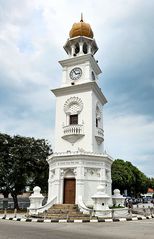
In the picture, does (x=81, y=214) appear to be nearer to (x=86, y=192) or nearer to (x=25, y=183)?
(x=86, y=192)

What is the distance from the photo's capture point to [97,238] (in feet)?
31.8

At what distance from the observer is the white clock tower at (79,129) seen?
23625 mm

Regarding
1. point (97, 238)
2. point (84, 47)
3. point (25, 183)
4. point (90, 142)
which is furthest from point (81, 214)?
point (84, 47)

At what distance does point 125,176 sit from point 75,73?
2743 cm

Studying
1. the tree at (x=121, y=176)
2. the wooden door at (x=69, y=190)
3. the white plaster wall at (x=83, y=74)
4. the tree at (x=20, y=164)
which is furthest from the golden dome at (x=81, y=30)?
the tree at (x=121, y=176)

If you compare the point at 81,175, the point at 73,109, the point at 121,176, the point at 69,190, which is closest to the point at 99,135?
the point at 73,109

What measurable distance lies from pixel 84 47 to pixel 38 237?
25.8m

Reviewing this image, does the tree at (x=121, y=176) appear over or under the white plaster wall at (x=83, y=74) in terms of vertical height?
under

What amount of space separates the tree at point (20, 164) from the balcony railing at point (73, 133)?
7113 mm

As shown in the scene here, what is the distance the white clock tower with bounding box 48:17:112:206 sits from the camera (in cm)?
2362

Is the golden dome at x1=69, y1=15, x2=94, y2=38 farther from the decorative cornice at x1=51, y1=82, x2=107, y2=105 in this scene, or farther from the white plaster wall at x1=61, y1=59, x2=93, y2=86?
the decorative cornice at x1=51, y1=82, x2=107, y2=105

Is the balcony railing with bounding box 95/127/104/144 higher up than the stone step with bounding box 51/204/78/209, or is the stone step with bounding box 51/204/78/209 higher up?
the balcony railing with bounding box 95/127/104/144

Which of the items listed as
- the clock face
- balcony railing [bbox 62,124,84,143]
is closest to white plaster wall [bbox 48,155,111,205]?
balcony railing [bbox 62,124,84,143]

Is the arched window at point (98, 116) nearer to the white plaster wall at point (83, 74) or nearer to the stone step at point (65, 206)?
the white plaster wall at point (83, 74)
